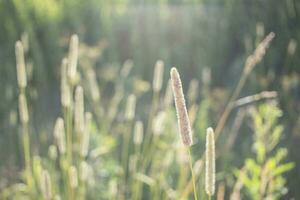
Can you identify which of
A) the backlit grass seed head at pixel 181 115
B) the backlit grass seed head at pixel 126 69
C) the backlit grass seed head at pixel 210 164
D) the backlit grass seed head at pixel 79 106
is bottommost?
the backlit grass seed head at pixel 210 164

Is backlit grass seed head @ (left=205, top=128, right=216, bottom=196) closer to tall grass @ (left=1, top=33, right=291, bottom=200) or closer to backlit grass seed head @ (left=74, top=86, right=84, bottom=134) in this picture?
tall grass @ (left=1, top=33, right=291, bottom=200)

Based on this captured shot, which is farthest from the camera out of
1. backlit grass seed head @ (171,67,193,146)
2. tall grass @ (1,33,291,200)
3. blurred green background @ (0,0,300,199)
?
blurred green background @ (0,0,300,199)

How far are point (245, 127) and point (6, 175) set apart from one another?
3.51 ft

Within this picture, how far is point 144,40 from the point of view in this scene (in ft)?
10.5

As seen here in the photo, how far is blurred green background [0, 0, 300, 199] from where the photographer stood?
2805 millimetres

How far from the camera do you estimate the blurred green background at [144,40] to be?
2805mm

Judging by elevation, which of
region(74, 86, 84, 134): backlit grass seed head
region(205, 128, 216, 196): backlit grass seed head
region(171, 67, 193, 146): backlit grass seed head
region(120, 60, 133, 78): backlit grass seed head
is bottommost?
region(205, 128, 216, 196): backlit grass seed head

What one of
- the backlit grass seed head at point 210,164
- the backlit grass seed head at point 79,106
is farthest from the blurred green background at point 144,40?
the backlit grass seed head at point 210,164

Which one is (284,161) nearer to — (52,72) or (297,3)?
(297,3)

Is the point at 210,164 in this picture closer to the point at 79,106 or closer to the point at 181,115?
the point at 181,115

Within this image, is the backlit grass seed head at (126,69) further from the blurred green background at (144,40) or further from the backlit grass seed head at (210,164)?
the backlit grass seed head at (210,164)

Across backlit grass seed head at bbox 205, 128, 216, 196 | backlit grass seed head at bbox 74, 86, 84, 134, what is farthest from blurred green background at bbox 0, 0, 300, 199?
backlit grass seed head at bbox 205, 128, 216, 196

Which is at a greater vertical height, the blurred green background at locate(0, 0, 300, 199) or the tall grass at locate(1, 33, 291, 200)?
the blurred green background at locate(0, 0, 300, 199)

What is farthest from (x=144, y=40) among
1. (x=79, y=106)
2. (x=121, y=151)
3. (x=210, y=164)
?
(x=210, y=164)
